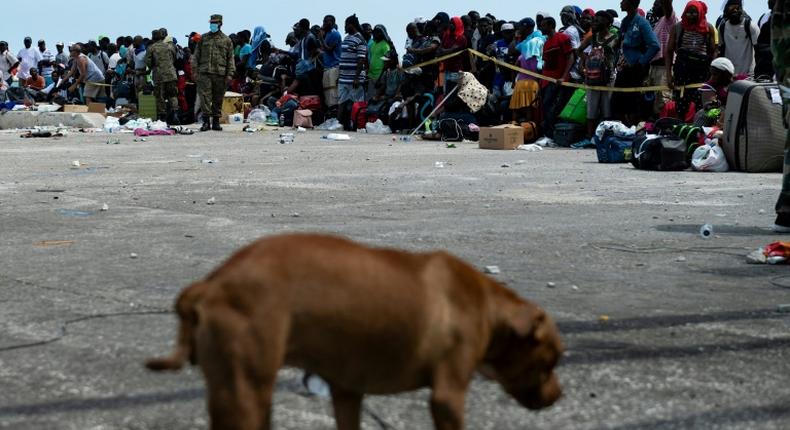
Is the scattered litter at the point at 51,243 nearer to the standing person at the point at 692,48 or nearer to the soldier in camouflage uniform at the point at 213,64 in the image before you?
the standing person at the point at 692,48

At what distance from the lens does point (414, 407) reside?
131 inches

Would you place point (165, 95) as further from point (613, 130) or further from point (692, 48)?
point (613, 130)

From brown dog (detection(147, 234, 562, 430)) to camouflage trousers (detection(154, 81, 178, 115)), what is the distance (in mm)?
23473

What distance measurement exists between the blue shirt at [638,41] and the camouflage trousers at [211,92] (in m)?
9.18

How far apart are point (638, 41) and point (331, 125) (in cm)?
933

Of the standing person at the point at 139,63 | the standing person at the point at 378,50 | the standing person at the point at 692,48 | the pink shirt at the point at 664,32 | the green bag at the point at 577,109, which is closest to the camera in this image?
the standing person at the point at 692,48

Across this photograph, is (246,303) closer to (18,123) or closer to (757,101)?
(757,101)

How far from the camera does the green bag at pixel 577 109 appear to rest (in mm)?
17266

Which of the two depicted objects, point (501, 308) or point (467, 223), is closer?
point (501, 308)

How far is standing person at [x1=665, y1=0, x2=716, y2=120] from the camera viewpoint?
1526cm

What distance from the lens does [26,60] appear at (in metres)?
35.8

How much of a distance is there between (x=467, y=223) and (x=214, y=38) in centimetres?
1599

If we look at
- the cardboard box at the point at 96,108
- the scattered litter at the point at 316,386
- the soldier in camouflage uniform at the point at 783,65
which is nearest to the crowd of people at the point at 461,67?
the cardboard box at the point at 96,108

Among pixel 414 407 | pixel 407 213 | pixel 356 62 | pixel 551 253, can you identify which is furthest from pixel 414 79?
pixel 414 407
